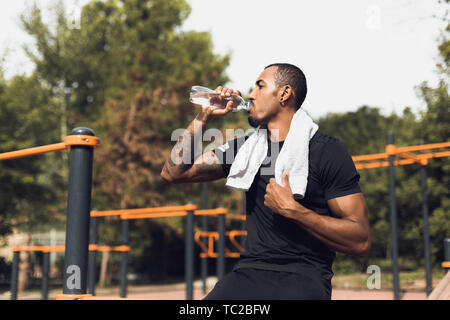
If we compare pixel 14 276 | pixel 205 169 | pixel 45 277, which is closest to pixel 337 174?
pixel 205 169

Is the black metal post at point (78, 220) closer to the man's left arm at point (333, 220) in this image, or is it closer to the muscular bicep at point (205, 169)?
the muscular bicep at point (205, 169)

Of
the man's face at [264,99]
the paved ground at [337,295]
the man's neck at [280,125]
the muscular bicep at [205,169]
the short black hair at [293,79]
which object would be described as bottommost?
the paved ground at [337,295]

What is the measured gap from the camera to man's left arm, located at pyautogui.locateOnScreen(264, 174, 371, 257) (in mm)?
2029

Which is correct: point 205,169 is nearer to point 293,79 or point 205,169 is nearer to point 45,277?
point 293,79

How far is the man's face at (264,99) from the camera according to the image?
2.44 m

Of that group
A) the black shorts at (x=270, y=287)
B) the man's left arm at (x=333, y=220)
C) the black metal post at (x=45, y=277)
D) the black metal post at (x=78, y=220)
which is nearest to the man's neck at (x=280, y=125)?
the man's left arm at (x=333, y=220)

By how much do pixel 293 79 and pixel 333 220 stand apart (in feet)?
2.48

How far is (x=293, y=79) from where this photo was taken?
2.47 meters

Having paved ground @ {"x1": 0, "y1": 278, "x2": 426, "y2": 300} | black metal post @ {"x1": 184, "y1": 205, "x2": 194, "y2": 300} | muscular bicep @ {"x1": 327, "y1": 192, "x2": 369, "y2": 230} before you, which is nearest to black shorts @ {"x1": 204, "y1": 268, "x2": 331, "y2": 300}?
muscular bicep @ {"x1": 327, "y1": 192, "x2": 369, "y2": 230}

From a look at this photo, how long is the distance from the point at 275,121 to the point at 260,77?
223 mm

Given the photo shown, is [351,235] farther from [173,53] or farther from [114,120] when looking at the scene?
[173,53]

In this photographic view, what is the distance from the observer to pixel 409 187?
574 inches

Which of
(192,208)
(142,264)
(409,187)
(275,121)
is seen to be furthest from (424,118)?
(142,264)

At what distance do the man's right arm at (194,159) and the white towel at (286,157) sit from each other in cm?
20
